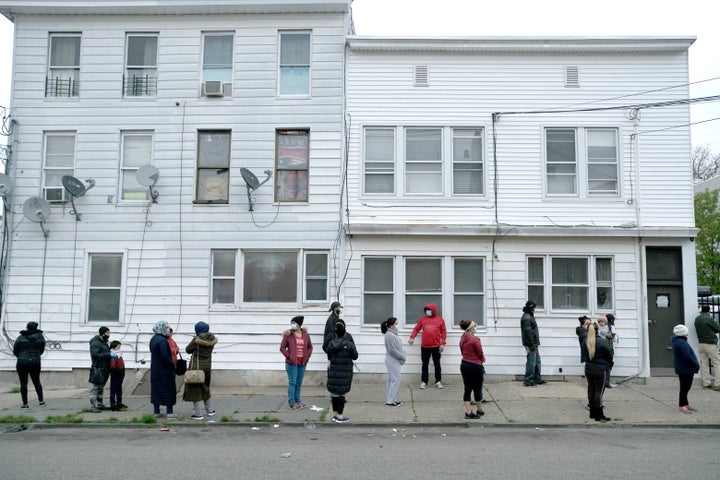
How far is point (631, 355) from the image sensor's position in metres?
13.7

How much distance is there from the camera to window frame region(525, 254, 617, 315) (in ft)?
45.8

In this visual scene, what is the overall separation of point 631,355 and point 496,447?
6523 mm

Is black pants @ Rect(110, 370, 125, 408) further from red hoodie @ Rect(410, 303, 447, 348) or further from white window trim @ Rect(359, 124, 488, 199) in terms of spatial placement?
white window trim @ Rect(359, 124, 488, 199)

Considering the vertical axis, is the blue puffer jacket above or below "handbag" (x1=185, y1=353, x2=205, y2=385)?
above

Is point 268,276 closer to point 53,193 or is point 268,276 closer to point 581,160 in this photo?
point 53,193

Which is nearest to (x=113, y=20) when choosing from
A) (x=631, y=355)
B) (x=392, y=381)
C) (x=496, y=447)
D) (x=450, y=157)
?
(x=450, y=157)

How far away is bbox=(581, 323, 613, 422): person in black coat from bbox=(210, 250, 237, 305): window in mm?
8153

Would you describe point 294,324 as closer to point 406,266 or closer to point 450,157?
point 406,266

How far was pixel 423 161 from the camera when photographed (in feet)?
47.8

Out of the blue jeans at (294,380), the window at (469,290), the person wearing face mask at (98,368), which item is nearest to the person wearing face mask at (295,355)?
the blue jeans at (294,380)

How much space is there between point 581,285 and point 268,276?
7467 millimetres

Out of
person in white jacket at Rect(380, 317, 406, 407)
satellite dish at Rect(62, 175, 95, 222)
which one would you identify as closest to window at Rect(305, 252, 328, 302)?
person in white jacket at Rect(380, 317, 406, 407)

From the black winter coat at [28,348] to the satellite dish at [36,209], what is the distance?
331 cm

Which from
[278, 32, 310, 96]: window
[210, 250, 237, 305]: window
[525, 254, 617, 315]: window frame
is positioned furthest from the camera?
[278, 32, 310, 96]: window
